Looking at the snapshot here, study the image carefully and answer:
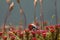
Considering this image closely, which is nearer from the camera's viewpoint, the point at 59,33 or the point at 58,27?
the point at 58,27

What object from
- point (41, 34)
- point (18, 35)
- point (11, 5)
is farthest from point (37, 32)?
point (11, 5)

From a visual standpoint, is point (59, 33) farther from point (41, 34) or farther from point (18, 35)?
point (18, 35)

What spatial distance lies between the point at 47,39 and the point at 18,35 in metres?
0.28

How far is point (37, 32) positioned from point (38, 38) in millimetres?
75

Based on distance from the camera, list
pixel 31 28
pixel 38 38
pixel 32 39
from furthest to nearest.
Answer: pixel 31 28, pixel 38 38, pixel 32 39

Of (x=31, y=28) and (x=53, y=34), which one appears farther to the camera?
(x=31, y=28)

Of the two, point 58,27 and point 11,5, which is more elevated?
point 11,5

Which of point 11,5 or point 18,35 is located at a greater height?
point 11,5

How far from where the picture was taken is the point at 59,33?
2178mm

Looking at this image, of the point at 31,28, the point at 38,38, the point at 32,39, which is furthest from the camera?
the point at 31,28

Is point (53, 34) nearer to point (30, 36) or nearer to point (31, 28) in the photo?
point (30, 36)

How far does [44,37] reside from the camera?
2080mm

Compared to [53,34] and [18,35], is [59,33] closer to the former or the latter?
[53,34]

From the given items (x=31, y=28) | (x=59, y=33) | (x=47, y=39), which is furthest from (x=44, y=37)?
(x=31, y=28)
